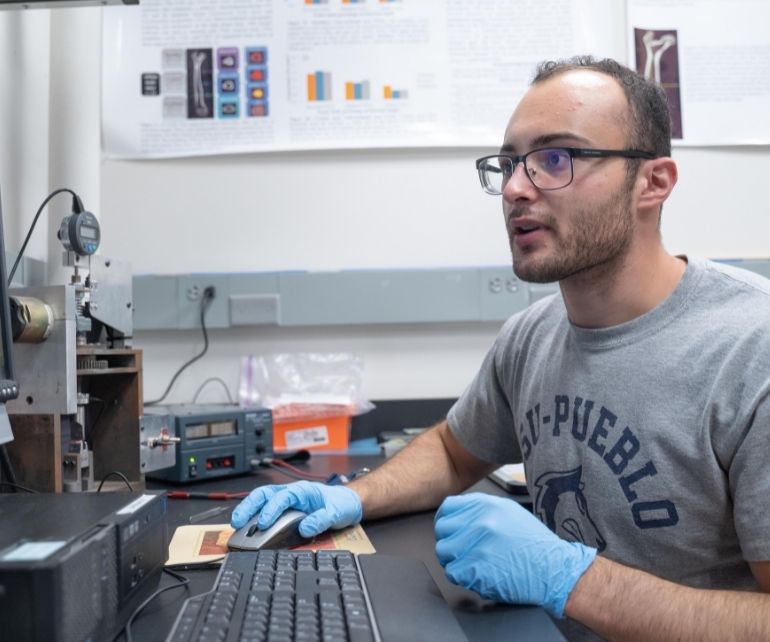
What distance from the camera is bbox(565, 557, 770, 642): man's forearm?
73 cm

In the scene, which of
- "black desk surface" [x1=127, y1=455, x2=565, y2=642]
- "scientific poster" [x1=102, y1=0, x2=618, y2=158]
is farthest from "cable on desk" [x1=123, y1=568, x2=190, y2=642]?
"scientific poster" [x1=102, y1=0, x2=618, y2=158]

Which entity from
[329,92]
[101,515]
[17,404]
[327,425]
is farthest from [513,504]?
[329,92]

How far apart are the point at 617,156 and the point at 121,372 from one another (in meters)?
0.92

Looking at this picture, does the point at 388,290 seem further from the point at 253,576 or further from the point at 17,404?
the point at 253,576

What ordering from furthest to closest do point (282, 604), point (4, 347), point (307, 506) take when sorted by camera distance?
point (307, 506) < point (4, 347) < point (282, 604)

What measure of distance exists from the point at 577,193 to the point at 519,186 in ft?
0.29

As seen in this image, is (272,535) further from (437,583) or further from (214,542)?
(437,583)

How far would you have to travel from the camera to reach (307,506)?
97 centimetres

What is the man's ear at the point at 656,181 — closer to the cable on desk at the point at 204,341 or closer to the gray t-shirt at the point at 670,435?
the gray t-shirt at the point at 670,435

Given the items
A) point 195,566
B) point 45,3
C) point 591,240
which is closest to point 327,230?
point 45,3

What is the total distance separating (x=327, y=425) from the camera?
1866mm

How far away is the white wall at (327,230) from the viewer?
198 cm

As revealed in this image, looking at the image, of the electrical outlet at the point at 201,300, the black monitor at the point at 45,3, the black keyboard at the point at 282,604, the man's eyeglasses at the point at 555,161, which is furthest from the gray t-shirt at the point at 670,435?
the black monitor at the point at 45,3

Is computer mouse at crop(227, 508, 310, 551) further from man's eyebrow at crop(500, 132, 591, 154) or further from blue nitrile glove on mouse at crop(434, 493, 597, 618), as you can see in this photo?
man's eyebrow at crop(500, 132, 591, 154)
